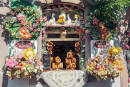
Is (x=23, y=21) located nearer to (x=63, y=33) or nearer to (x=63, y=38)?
(x=63, y=33)

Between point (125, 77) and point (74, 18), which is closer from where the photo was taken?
point (125, 77)

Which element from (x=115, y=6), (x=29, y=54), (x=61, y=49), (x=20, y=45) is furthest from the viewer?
(x=61, y=49)

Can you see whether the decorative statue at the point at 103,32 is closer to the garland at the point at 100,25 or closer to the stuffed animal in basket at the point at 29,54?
the garland at the point at 100,25

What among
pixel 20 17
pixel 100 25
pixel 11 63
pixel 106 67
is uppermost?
pixel 20 17

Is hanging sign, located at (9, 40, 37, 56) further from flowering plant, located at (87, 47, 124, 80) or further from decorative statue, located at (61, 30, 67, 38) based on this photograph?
flowering plant, located at (87, 47, 124, 80)

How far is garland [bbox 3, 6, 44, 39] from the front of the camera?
230 inches

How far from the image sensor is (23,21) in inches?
233

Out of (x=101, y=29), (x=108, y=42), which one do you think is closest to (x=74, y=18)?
(x=101, y=29)

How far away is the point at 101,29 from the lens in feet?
19.4

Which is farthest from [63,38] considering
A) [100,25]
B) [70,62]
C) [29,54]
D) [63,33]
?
[29,54]

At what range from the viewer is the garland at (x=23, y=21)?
5.84m

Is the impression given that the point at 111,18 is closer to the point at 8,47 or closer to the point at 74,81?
the point at 74,81

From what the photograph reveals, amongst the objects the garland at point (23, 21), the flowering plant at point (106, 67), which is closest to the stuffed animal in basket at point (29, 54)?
the garland at point (23, 21)

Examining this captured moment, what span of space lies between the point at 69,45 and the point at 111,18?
9.41 feet
